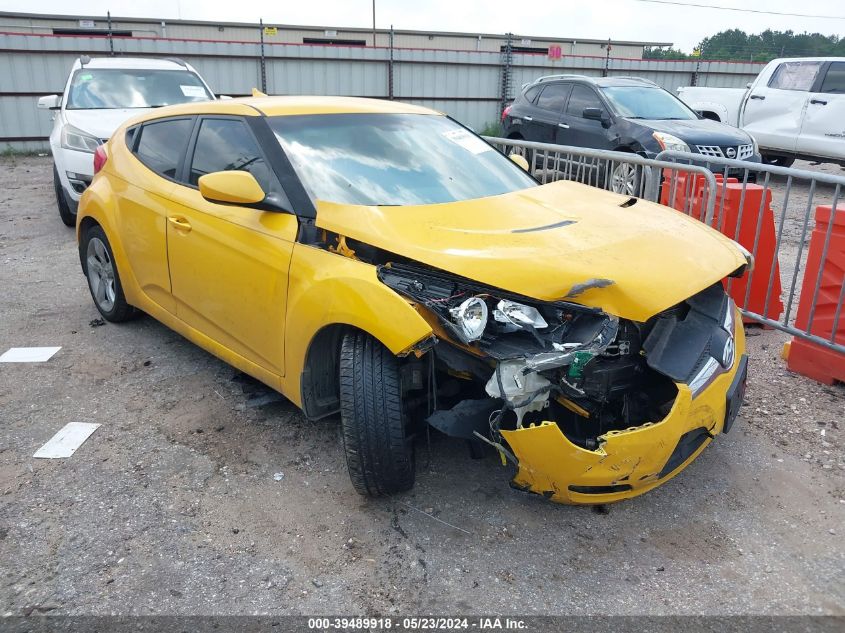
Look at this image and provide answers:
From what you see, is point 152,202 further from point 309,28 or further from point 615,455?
point 309,28

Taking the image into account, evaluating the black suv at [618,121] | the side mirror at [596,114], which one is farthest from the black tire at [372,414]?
the side mirror at [596,114]

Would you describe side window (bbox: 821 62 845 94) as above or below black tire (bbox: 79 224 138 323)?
above

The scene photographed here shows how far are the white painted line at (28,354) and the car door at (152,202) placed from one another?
0.88 m

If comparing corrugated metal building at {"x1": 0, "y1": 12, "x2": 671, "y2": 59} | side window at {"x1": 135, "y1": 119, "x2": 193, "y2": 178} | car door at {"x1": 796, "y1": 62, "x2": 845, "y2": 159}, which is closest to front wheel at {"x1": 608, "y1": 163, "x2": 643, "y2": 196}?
side window at {"x1": 135, "y1": 119, "x2": 193, "y2": 178}

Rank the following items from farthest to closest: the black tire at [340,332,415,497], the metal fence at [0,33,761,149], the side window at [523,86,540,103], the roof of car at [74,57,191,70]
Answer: the metal fence at [0,33,761,149] → the side window at [523,86,540,103] → the roof of car at [74,57,191,70] → the black tire at [340,332,415,497]

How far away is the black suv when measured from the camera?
9398mm

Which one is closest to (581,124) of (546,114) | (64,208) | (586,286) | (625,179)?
(546,114)

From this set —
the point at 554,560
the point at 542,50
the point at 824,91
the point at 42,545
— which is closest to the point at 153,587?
the point at 42,545

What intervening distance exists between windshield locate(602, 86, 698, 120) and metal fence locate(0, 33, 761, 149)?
797cm

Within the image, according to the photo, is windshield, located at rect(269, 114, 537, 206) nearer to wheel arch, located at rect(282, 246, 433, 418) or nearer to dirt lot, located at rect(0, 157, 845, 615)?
wheel arch, located at rect(282, 246, 433, 418)

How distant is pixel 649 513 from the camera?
10.1ft

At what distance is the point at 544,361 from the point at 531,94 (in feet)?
32.0

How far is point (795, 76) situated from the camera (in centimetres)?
1234

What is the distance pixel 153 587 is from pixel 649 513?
2.06 meters
